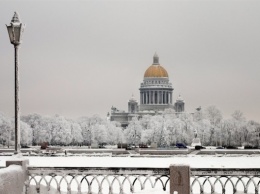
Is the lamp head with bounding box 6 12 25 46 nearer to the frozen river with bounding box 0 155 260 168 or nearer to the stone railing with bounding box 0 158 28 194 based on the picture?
the stone railing with bounding box 0 158 28 194

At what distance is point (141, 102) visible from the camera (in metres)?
179

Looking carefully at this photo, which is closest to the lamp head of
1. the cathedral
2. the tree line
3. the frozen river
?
the frozen river

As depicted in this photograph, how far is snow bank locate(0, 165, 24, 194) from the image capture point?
13242mm

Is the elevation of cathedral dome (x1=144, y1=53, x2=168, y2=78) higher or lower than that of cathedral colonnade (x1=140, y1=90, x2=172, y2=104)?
higher

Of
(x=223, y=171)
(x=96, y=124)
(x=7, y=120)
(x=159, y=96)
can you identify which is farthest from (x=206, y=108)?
(x=223, y=171)

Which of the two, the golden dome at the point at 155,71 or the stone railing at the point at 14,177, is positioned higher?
the golden dome at the point at 155,71

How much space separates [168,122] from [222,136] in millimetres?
15772

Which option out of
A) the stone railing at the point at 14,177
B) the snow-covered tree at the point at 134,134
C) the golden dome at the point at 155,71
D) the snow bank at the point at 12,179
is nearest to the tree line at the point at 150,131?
the snow-covered tree at the point at 134,134

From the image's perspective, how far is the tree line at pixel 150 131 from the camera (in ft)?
343

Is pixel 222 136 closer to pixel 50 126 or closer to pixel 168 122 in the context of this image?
pixel 168 122

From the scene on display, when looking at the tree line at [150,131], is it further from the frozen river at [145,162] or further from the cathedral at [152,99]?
the frozen river at [145,162]

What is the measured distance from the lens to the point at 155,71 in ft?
589

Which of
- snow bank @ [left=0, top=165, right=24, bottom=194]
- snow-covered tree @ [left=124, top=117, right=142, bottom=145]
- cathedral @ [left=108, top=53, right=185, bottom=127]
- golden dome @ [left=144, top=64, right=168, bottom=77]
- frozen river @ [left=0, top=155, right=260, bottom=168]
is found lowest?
frozen river @ [left=0, top=155, right=260, bottom=168]

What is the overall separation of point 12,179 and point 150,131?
103 metres
